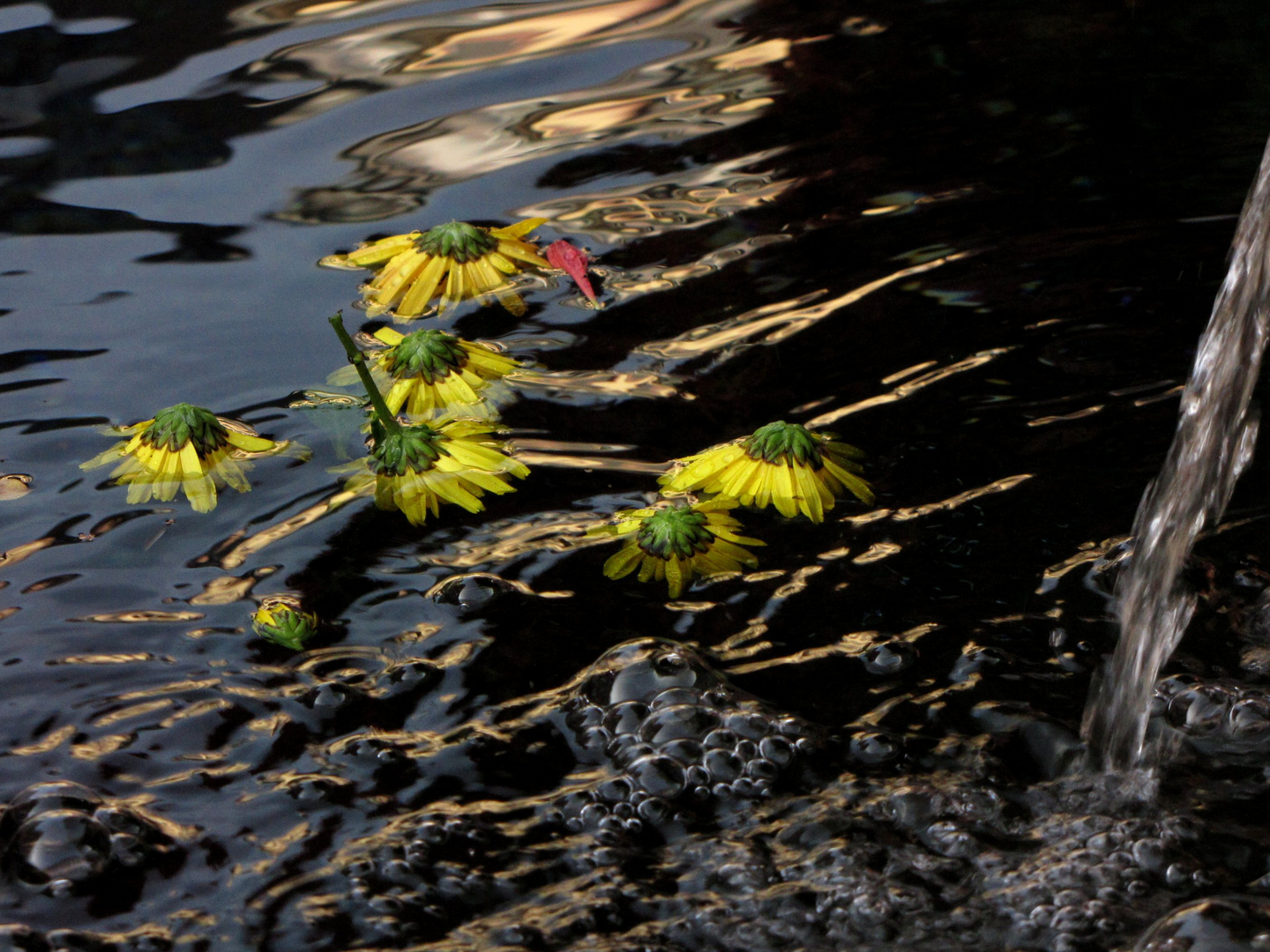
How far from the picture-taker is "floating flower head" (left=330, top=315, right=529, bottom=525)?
1.33 metres

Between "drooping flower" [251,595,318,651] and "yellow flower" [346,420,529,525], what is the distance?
183mm

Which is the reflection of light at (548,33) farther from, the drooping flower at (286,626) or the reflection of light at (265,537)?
the drooping flower at (286,626)

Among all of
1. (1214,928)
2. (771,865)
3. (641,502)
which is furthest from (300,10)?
(1214,928)

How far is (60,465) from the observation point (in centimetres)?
144

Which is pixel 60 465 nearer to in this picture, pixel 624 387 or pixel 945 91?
pixel 624 387

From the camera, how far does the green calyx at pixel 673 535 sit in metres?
1.24

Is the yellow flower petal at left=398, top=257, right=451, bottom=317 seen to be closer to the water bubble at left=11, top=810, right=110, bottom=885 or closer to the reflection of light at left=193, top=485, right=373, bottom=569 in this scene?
the reflection of light at left=193, top=485, right=373, bottom=569

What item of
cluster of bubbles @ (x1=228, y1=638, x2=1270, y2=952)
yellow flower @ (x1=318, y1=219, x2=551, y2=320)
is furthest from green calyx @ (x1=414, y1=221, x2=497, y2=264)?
cluster of bubbles @ (x1=228, y1=638, x2=1270, y2=952)

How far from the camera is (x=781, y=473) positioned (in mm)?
1309

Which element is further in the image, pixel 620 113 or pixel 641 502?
pixel 620 113

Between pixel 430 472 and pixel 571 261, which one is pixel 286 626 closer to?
pixel 430 472

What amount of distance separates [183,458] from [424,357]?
0.27 m

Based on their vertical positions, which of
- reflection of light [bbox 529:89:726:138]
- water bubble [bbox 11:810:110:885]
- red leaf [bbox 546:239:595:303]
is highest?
reflection of light [bbox 529:89:726:138]

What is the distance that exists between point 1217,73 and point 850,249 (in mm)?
753
